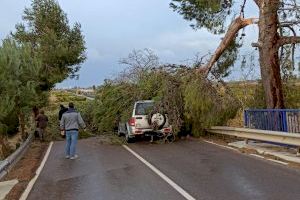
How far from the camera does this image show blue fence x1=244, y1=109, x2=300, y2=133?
14.7 metres

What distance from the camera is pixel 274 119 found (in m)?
16.2

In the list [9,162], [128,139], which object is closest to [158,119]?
[128,139]

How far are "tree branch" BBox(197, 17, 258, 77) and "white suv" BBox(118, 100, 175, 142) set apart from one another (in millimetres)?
3313

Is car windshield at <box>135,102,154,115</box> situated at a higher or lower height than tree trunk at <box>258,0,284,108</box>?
lower

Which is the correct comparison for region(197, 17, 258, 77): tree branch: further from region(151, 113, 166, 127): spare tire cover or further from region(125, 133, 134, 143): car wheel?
region(125, 133, 134, 143): car wheel

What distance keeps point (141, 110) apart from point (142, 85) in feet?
6.82

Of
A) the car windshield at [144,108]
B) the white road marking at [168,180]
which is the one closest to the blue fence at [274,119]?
the white road marking at [168,180]

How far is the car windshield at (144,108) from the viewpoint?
22077 millimetres

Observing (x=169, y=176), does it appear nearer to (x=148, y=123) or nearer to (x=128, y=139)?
(x=148, y=123)

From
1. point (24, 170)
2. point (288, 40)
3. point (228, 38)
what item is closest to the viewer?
point (24, 170)

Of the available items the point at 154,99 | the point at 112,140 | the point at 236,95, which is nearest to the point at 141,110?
the point at 154,99

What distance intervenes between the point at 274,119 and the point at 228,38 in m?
8.19

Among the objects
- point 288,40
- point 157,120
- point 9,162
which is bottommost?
point 9,162

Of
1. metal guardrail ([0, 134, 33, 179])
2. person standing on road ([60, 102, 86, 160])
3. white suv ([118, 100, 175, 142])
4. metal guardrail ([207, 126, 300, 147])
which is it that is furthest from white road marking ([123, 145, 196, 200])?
white suv ([118, 100, 175, 142])
